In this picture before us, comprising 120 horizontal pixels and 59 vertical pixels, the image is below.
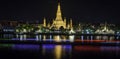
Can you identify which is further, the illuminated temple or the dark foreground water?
the illuminated temple

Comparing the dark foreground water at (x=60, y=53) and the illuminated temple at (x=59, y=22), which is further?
the illuminated temple at (x=59, y=22)

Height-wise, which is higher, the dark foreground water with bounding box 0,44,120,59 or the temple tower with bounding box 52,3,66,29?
the temple tower with bounding box 52,3,66,29

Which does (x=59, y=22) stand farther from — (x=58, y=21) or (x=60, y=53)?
(x=60, y=53)

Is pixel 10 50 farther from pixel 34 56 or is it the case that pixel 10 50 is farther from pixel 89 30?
pixel 89 30

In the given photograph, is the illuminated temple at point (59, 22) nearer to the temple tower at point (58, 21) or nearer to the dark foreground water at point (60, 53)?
the temple tower at point (58, 21)

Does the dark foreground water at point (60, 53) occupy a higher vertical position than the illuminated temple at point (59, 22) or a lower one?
lower

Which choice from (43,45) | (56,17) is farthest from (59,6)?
(43,45)

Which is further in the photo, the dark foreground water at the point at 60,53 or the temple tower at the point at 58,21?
the temple tower at the point at 58,21

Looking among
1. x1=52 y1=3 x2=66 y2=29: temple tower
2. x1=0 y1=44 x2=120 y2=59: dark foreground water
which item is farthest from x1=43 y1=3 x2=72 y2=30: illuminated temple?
x1=0 y1=44 x2=120 y2=59: dark foreground water

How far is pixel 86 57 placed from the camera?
1259 inches

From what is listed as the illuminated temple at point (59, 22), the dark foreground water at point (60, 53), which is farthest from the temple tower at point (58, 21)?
the dark foreground water at point (60, 53)

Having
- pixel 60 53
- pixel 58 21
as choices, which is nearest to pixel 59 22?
pixel 58 21

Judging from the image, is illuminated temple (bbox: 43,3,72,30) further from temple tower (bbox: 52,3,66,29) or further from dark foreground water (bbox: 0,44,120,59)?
dark foreground water (bbox: 0,44,120,59)

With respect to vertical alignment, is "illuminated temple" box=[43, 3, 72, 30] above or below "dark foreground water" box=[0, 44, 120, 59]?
above
